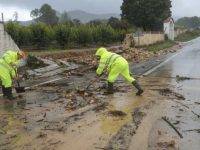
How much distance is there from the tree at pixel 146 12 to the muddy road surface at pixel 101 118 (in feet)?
146

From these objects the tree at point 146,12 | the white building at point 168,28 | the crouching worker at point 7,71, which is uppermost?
the tree at point 146,12

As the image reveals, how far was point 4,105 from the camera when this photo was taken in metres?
11.7

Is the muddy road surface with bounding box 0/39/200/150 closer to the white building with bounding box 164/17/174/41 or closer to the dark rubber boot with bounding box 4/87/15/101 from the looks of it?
the dark rubber boot with bounding box 4/87/15/101

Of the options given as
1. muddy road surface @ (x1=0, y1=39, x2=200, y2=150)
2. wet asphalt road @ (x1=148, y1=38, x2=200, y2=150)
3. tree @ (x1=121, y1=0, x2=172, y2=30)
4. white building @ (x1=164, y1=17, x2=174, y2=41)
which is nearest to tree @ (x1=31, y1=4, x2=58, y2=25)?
white building @ (x1=164, y1=17, x2=174, y2=41)

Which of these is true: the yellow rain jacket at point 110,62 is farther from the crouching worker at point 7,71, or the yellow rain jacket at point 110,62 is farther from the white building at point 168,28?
the white building at point 168,28

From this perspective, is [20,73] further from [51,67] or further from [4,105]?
[4,105]

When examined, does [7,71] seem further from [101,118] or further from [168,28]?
[168,28]

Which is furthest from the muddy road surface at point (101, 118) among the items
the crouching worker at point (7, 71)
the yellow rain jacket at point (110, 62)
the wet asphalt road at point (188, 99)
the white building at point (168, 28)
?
the white building at point (168, 28)

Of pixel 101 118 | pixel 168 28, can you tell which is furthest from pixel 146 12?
pixel 101 118

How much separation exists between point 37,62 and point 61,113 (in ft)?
35.1

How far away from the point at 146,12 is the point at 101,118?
50569 millimetres

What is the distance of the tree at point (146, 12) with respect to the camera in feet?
196

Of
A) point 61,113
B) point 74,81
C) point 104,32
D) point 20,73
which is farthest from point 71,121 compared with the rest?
point 104,32

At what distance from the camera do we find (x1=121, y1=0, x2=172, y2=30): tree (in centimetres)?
5959
